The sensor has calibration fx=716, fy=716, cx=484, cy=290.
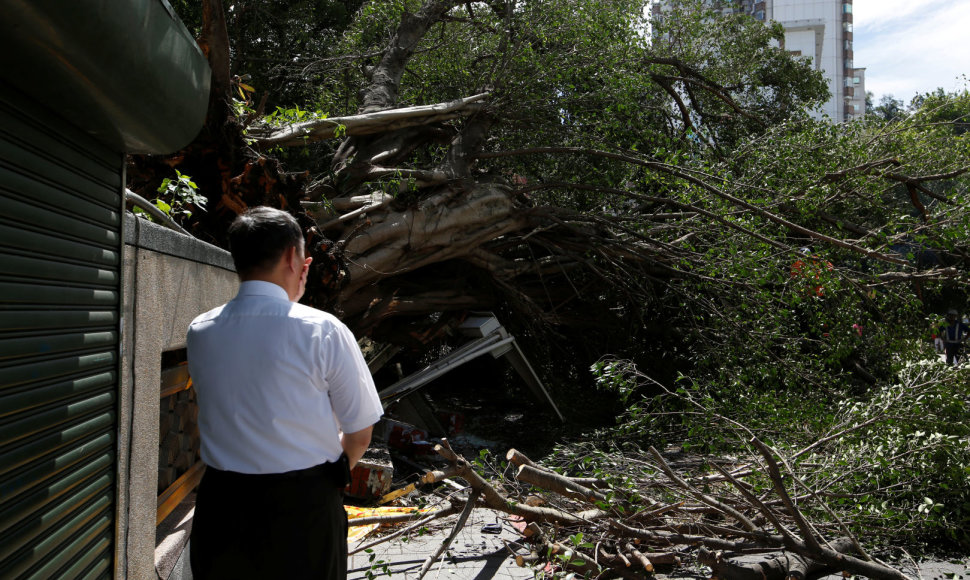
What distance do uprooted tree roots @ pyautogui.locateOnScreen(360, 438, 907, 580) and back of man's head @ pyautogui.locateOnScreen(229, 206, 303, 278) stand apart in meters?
2.02

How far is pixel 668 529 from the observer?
4.26 m

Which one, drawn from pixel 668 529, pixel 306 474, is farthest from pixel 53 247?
pixel 668 529

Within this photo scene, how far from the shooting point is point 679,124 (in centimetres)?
1046

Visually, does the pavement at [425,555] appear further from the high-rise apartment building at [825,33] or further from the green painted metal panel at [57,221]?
the high-rise apartment building at [825,33]

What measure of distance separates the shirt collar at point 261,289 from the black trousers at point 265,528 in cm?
49

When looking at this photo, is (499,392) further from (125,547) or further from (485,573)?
(125,547)

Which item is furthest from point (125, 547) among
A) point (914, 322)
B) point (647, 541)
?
point (914, 322)

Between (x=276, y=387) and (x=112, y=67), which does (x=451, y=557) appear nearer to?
(x=276, y=387)

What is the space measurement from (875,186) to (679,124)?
2.96m

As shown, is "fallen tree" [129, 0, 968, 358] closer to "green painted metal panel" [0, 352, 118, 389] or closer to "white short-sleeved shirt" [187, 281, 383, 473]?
"green painted metal panel" [0, 352, 118, 389]

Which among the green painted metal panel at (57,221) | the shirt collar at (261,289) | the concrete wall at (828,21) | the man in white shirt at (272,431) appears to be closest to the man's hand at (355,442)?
the man in white shirt at (272,431)

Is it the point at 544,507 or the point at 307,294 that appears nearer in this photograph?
the point at 544,507

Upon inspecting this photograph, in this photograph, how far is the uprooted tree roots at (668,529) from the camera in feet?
11.9

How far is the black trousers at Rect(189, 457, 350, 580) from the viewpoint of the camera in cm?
192
